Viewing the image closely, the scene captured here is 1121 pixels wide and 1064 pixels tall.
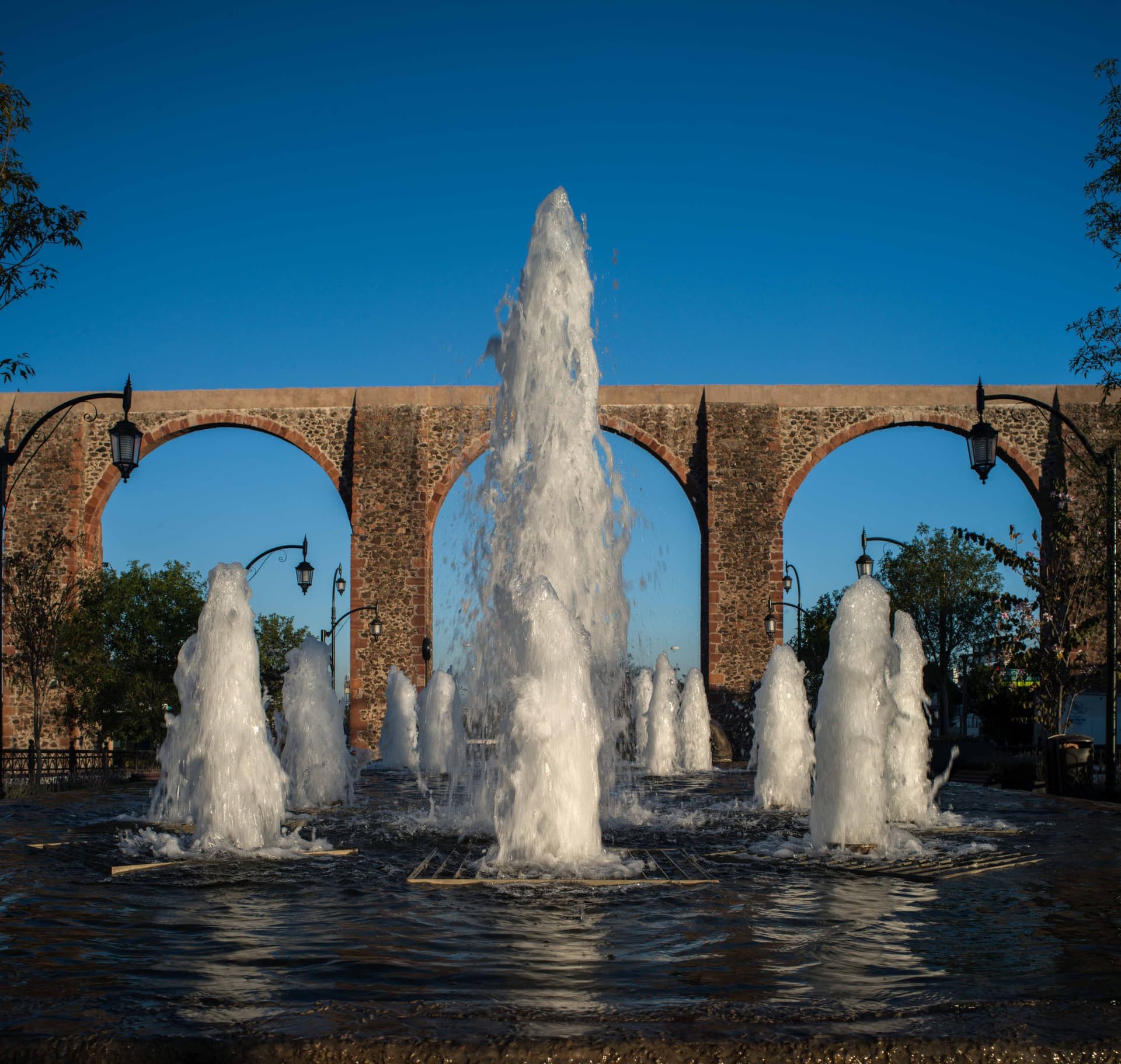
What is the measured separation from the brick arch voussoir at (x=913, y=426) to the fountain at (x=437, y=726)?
888 centimetres

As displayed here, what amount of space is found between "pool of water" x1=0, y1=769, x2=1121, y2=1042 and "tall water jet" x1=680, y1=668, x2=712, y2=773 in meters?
10.8

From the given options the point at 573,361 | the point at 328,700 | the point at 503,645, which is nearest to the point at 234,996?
the point at 503,645

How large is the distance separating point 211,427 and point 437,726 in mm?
9953

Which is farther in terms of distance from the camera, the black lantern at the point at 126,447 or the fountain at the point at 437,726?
the fountain at the point at 437,726

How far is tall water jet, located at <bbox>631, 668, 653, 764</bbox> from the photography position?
17.8m

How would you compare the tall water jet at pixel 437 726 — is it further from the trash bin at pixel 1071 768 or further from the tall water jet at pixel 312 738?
the trash bin at pixel 1071 768

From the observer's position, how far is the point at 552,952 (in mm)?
3449

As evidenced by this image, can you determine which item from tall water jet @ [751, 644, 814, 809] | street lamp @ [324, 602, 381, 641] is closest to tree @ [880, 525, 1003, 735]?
street lamp @ [324, 602, 381, 641]

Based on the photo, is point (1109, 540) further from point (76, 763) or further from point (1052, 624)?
point (76, 763)

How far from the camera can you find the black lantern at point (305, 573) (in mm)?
17703

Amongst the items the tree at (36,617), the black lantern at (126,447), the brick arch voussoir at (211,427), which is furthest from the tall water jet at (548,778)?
the brick arch voussoir at (211,427)

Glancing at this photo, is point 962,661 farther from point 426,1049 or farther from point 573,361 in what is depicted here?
point 426,1049

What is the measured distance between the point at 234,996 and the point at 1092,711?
17.9m

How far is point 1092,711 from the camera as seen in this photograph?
1789cm
